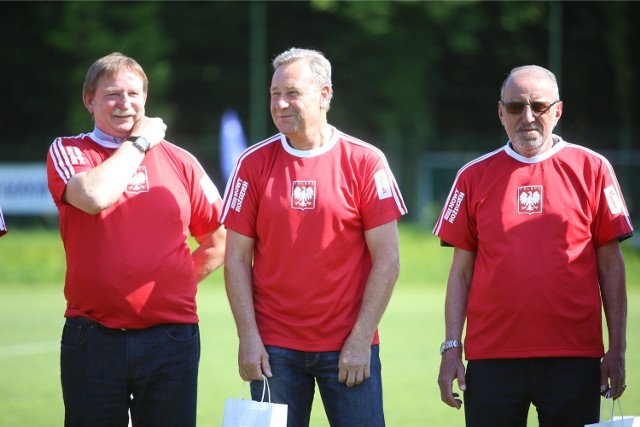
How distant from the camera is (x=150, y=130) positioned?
4582mm

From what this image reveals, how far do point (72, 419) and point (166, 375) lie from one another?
0.47m

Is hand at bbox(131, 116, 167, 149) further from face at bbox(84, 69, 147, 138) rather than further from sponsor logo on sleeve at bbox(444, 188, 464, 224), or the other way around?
sponsor logo on sleeve at bbox(444, 188, 464, 224)

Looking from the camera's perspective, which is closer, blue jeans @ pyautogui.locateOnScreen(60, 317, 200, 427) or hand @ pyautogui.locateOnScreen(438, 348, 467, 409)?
blue jeans @ pyautogui.locateOnScreen(60, 317, 200, 427)

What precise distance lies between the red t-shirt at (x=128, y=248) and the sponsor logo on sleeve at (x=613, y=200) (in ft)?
6.53

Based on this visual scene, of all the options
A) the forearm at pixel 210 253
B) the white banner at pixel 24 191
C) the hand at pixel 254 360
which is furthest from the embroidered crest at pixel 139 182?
the white banner at pixel 24 191

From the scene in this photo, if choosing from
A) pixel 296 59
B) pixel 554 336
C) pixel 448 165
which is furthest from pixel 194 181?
pixel 448 165

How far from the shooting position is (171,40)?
3108 centimetres

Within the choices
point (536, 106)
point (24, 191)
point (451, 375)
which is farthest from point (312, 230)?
point (24, 191)

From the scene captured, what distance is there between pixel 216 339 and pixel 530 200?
7.99 m

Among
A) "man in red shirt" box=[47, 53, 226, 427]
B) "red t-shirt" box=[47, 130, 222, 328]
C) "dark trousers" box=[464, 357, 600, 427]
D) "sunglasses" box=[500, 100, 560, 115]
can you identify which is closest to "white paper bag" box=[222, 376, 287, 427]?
"man in red shirt" box=[47, 53, 226, 427]

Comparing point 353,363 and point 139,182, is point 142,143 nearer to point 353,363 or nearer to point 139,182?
point 139,182

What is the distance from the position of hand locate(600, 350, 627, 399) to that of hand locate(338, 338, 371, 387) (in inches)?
42.6

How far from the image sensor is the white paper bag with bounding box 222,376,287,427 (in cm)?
410

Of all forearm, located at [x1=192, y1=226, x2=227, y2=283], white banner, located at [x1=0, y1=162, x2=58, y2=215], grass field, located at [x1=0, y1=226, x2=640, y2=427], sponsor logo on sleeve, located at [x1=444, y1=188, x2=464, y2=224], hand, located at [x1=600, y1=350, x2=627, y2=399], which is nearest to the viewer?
hand, located at [x1=600, y1=350, x2=627, y2=399]
